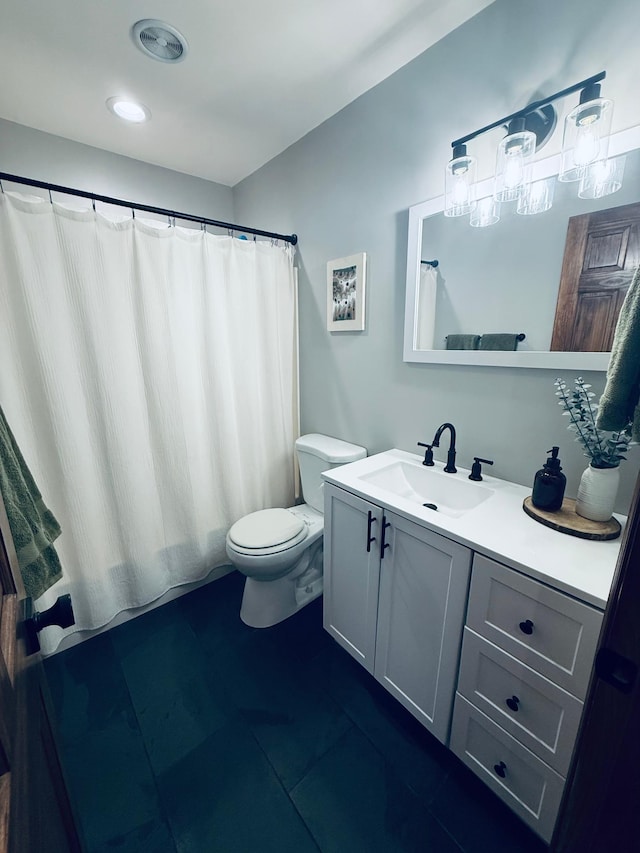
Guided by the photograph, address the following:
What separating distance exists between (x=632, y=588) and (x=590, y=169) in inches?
46.1

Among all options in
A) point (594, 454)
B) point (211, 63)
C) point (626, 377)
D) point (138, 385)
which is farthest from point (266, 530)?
point (211, 63)

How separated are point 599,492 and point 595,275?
654mm

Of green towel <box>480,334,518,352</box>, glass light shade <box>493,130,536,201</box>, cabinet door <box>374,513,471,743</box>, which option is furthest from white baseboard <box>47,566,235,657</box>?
glass light shade <box>493,130,536,201</box>

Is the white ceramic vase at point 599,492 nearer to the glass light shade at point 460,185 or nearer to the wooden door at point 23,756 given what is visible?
the glass light shade at point 460,185

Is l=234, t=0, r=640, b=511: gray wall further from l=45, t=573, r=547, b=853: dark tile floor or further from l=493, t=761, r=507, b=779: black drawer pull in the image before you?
l=45, t=573, r=547, b=853: dark tile floor

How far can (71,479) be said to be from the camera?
1.53 metres

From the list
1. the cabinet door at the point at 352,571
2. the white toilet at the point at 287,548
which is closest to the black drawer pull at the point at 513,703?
the cabinet door at the point at 352,571

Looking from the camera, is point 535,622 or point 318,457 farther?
point 318,457

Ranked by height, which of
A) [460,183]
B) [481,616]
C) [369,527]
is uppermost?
[460,183]

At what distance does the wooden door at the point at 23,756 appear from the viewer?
327mm

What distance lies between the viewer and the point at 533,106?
3.48 ft

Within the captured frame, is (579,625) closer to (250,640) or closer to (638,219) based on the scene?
(638,219)

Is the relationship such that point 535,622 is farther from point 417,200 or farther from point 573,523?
point 417,200

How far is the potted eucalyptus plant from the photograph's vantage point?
1001 mm
